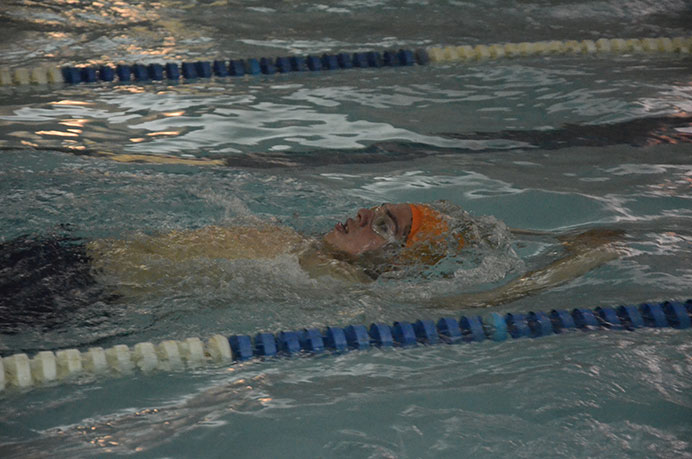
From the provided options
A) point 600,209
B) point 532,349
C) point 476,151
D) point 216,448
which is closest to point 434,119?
point 476,151

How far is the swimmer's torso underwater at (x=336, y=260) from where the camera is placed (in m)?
2.95

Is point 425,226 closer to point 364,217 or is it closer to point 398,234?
point 398,234

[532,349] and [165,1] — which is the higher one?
[165,1]

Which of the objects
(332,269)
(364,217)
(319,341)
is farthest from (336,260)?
(319,341)

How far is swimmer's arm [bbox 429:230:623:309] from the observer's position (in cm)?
302

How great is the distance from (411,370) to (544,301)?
777 mm

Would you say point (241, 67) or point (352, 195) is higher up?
point (241, 67)

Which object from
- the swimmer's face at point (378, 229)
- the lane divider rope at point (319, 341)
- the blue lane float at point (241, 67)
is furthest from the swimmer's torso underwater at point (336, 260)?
the blue lane float at point (241, 67)

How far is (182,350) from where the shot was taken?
8.41 feet

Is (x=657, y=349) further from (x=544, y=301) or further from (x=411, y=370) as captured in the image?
(x=411, y=370)

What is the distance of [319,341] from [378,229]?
0.61m

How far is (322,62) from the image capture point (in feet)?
19.0

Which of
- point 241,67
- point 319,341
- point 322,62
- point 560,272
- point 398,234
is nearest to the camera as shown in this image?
point 319,341

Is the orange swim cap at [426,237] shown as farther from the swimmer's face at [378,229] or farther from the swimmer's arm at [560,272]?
the swimmer's arm at [560,272]
